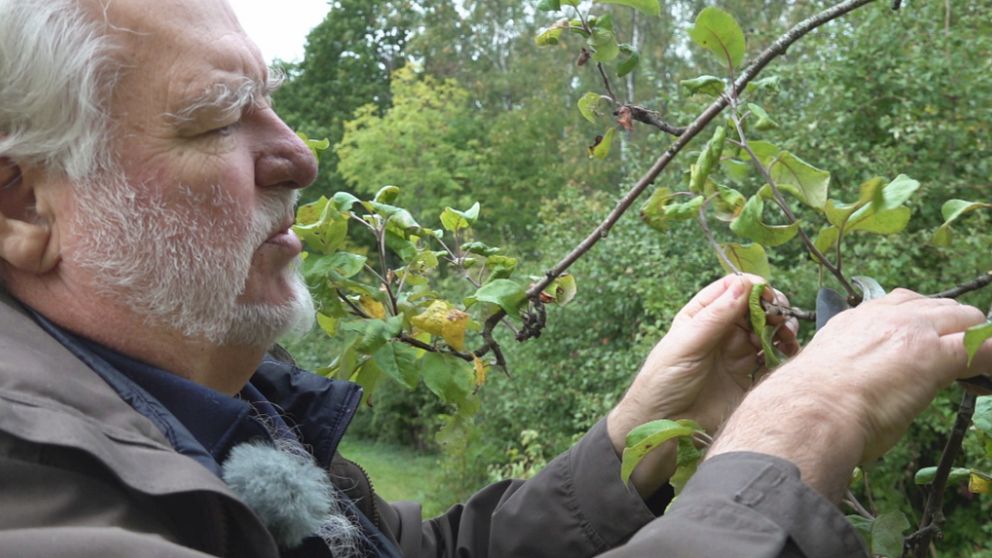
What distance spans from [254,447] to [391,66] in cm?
2959

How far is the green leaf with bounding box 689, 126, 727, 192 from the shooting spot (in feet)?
5.74

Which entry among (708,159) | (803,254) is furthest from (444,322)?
(803,254)

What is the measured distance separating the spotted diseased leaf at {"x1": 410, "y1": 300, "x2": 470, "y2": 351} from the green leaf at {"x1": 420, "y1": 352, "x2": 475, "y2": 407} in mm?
84

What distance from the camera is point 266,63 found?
2.06 metres

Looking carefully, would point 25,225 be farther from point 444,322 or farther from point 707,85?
point 707,85

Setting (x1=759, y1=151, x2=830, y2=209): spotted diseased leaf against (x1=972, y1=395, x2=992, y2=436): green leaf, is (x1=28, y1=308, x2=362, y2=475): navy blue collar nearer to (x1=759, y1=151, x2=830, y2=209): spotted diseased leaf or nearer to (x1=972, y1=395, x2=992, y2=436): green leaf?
(x1=759, y1=151, x2=830, y2=209): spotted diseased leaf

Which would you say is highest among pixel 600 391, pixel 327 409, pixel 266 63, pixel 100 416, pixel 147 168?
pixel 266 63

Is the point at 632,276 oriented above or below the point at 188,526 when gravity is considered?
below

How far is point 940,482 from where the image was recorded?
1.55m

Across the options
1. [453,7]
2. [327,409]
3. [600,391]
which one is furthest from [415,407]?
[453,7]

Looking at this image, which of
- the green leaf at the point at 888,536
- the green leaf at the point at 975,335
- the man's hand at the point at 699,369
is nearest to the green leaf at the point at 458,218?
the man's hand at the point at 699,369

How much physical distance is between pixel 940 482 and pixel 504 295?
873mm

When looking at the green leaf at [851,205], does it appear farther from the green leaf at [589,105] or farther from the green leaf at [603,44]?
the green leaf at [589,105]

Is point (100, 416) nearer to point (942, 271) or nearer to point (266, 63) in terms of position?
point (266, 63)
